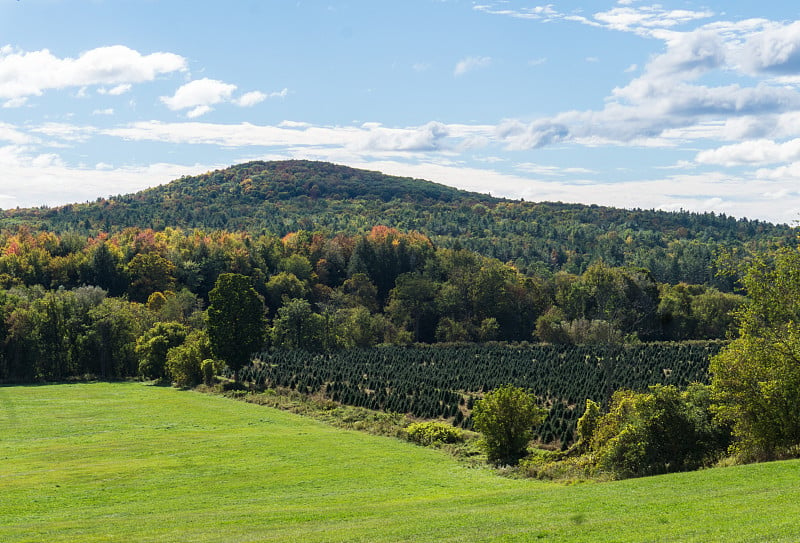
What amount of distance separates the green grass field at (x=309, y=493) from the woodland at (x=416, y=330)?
4.99 meters

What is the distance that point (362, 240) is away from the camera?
12850cm

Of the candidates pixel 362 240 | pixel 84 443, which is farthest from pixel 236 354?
pixel 362 240

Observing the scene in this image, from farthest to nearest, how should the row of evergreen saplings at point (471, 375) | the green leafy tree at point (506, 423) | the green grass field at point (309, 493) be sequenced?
1. the row of evergreen saplings at point (471, 375)
2. the green leafy tree at point (506, 423)
3. the green grass field at point (309, 493)

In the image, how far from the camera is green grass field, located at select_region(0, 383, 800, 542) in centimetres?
1623

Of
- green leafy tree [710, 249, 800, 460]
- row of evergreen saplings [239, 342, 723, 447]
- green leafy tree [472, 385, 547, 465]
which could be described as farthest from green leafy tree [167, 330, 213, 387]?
green leafy tree [710, 249, 800, 460]

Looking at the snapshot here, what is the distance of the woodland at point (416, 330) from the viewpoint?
2634 cm

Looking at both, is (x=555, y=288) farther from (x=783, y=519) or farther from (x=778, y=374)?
(x=783, y=519)

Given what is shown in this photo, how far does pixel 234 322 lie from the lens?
61.6m

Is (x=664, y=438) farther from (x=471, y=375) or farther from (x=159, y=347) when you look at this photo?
(x=159, y=347)

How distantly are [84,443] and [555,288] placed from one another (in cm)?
9519

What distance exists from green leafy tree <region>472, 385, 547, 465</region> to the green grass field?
2.13 metres

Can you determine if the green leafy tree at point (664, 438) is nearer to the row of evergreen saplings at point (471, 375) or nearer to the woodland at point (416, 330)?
the woodland at point (416, 330)

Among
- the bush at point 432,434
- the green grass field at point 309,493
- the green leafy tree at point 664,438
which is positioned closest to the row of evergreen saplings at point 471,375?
the bush at point 432,434

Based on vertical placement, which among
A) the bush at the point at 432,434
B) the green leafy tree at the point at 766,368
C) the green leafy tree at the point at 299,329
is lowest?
the green leafy tree at the point at 299,329
